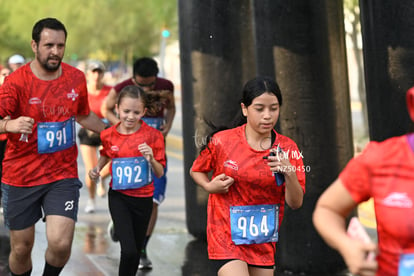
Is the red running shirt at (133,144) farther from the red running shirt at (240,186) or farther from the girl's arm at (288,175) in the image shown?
the girl's arm at (288,175)

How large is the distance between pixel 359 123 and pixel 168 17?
8.86m

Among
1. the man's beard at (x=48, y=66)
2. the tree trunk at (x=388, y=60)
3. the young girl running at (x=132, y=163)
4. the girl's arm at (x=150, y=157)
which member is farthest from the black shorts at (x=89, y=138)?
the tree trunk at (x=388, y=60)

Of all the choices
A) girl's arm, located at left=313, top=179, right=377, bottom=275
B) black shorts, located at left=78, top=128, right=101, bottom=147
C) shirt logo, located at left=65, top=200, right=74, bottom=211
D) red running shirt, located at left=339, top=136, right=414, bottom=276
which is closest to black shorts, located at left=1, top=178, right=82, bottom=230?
shirt logo, located at left=65, top=200, right=74, bottom=211

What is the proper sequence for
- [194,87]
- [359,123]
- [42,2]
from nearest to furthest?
[194,87] < [359,123] < [42,2]

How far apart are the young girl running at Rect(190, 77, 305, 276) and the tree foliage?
4497 cm

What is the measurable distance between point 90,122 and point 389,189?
3841 mm

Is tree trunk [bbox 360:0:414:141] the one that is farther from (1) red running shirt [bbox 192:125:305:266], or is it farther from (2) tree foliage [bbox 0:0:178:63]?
(2) tree foliage [bbox 0:0:178:63]

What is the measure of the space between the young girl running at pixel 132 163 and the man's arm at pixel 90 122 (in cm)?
10

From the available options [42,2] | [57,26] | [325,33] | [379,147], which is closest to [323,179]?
[325,33]

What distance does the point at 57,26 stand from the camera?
→ 643 cm

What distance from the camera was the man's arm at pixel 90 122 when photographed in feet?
22.9

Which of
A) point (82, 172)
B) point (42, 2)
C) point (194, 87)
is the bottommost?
point (82, 172)

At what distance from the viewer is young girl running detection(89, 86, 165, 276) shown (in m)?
7.07

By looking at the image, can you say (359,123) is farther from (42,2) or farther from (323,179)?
(42,2)
